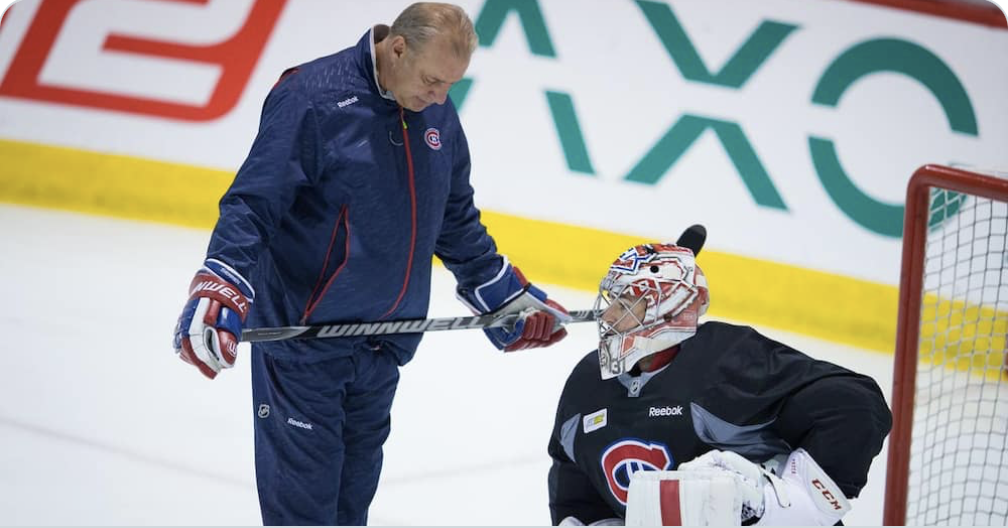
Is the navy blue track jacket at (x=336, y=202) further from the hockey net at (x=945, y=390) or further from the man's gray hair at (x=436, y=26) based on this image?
the hockey net at (x=945, y=390)

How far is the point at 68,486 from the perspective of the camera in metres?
3.34

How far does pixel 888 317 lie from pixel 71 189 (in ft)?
11.5

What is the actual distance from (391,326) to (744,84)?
273 cm

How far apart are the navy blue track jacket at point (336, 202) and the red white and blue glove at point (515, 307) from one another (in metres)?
0.29

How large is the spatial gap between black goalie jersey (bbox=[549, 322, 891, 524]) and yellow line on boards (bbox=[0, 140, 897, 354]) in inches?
104

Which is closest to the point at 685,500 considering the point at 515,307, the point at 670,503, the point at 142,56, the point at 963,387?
the point at 670,503

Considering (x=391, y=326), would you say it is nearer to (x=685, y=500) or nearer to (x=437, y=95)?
A: (x=437, y=95)

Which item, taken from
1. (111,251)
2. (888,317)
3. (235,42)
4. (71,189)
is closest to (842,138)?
(888,317)

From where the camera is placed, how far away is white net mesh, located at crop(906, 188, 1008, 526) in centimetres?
322

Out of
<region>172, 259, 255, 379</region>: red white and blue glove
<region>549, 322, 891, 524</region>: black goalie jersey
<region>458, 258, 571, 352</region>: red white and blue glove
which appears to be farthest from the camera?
<region>458, 258, 571, 352</region>: red white and blue glove

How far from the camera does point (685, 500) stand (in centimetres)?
186

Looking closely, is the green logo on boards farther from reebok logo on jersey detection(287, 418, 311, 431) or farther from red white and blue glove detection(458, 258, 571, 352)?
reebok logo on jersey detection(287, 418, 311, 431)

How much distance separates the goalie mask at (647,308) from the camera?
220 cm

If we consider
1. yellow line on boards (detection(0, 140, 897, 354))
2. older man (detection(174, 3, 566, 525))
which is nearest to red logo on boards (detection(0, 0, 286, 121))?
yellow line on boards (detection(0, 140, 897, 354))
